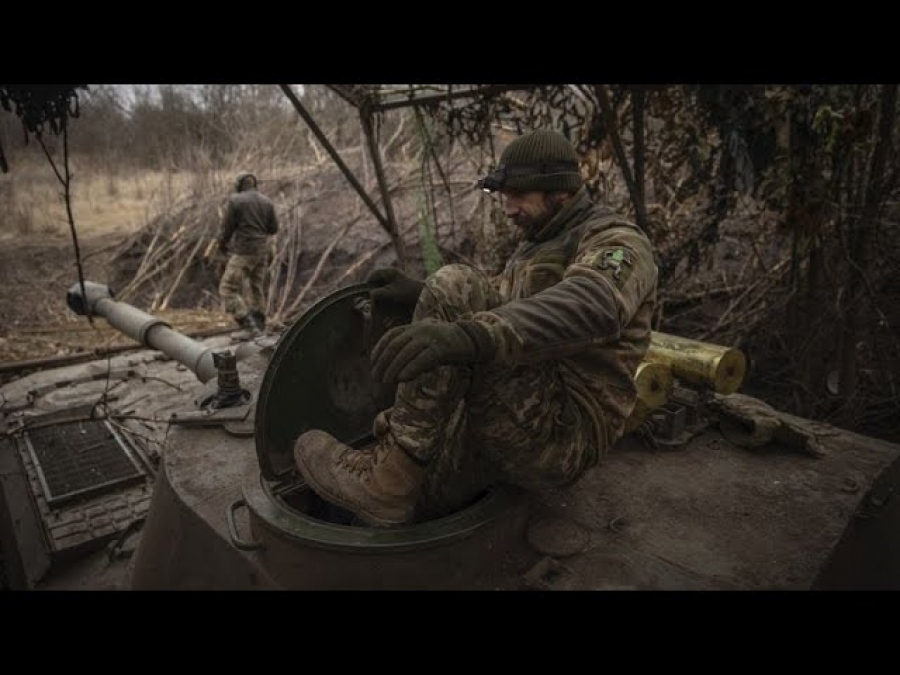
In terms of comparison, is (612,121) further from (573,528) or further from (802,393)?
(573,528)

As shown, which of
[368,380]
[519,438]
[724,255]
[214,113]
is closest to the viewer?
[519,438]

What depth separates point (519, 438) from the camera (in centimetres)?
202

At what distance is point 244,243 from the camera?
842 centimetres

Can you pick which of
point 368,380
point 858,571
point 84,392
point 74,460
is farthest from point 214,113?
point 858,571

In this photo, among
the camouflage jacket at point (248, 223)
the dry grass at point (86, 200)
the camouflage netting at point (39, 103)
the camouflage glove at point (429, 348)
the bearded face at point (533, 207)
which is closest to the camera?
the camouflage glove at point (429, 348)

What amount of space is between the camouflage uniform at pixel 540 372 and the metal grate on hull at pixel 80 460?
206 centimetres

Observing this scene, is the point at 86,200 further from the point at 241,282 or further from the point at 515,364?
the point at 515,364

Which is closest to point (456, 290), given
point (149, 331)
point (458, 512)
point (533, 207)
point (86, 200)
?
point (533, 207)

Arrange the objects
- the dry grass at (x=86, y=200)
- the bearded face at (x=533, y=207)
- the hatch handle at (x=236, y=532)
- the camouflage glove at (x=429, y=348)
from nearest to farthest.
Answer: the camouflage glove at (x=429, y=348)
the hatch handle at (x=236, y=532)
the bearded face at (x=533, y=207)
the dry grass at (x=86, y=200)

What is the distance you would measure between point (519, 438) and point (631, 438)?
1.07m

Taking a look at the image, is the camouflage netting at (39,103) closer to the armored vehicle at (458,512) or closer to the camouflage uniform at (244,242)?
the armored vehicle at (458,512)

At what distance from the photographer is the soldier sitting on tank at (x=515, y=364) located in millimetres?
1703

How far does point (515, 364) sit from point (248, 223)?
7.37 m

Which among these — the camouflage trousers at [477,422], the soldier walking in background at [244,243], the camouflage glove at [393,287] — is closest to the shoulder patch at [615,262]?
the camouflage trousers at [477,422]
